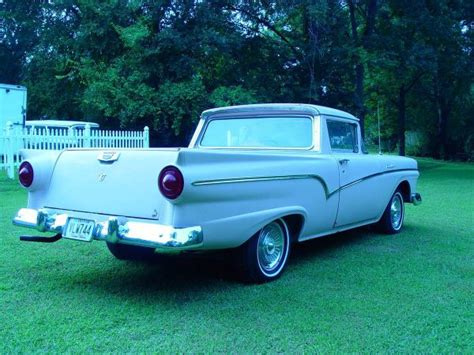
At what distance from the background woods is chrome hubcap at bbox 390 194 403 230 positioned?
33.1 ft

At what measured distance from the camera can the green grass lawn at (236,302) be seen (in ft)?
10.2

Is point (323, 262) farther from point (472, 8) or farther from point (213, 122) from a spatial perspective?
point (472, 8)

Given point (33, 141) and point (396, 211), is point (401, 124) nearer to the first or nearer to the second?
point (33, 141)

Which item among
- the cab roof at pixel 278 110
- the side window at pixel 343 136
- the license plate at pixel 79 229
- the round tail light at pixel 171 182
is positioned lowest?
the license plate at pixel 79 229

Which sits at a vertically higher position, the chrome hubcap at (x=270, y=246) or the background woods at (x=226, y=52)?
the background woods at (x=226, y=52)

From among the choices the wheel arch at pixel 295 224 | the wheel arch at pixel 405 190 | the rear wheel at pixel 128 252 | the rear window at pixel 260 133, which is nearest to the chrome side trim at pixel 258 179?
the wheel arch at pixel 295 224

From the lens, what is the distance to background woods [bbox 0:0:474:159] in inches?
634

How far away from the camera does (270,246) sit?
14.6 feet

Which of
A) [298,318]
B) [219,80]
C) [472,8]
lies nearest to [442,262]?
[298,318]

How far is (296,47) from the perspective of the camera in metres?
18.8

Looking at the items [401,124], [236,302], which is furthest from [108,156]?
[401,124]

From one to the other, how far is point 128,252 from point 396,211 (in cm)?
377

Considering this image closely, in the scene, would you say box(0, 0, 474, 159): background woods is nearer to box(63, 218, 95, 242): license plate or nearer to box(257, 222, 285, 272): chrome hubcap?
box(257, 222, 285, 272): chrome hubcap

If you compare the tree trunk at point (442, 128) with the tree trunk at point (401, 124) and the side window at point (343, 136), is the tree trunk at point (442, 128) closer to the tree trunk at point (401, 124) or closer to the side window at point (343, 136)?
the tree trunk at point (401, 124)
